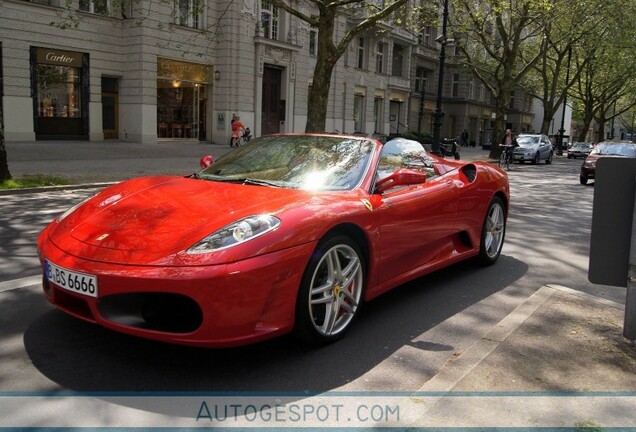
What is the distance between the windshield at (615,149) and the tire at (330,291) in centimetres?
1806

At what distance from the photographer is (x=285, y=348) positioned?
145 inches

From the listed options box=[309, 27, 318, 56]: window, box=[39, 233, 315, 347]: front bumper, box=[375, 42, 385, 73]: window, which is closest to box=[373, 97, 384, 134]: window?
box=[375, 42, 385, 73]: window

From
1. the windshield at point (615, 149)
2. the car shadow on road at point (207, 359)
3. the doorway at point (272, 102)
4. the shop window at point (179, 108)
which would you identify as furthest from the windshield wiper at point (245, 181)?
the doorway at point (272, 102)

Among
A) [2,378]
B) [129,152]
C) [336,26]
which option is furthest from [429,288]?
[336,26]

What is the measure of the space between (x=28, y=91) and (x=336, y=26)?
786 inches

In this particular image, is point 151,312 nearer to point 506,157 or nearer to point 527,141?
point 506,157

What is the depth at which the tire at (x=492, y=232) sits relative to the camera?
233 inches

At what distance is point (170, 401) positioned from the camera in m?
2.92

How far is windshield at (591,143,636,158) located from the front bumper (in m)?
18.9

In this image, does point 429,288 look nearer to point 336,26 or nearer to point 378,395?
point 378,395

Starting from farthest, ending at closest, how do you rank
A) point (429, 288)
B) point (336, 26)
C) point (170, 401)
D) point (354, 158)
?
point (336, 26), point (429, 288), point (354, 158), point (170, 401)

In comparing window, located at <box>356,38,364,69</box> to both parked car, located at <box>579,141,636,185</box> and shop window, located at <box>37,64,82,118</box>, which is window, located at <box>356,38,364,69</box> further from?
parked car, located at <box>579,141,636,185</box>

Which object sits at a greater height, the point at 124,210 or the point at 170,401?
the point at 124,210

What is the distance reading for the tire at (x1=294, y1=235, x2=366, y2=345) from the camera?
136 inches
